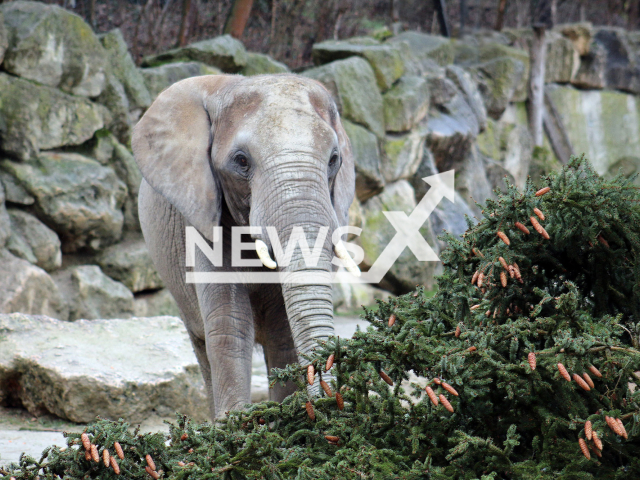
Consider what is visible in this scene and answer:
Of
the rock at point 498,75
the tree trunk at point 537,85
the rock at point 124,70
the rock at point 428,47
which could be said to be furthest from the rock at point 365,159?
the tree trunk at point 537,85

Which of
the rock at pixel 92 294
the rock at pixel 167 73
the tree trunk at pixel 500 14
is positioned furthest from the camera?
the tree trunk at pixel 500 14

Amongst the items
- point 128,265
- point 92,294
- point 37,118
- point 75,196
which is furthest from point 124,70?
point 92,294

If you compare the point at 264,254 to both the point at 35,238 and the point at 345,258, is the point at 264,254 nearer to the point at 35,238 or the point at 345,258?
the point at 345,258

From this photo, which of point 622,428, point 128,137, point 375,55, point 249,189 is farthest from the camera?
point 375,55

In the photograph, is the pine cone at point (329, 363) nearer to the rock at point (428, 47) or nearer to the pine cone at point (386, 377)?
the pine cone at point (386, 377)

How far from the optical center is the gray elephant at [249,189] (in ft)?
11.3

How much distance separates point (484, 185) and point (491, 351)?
11964 mm

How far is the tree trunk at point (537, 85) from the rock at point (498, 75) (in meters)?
0.58

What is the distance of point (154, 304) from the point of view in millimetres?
8562

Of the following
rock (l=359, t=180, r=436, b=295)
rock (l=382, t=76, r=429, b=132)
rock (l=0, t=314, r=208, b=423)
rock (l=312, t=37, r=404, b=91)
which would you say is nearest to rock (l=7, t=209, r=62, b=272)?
rock (l=0, t=314, r=208, b=423)

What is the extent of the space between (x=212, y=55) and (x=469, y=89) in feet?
20.3

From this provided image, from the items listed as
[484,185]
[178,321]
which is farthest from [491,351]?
[484,185]

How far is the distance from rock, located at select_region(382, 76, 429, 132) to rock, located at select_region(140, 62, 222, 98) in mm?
3138

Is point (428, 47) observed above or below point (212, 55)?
above
